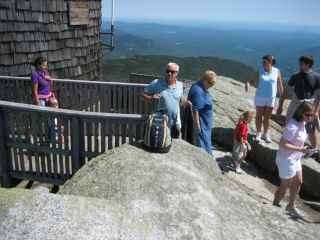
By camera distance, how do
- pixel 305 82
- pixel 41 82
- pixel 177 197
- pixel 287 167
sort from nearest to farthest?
1. pixel 177 197
2. pixel 287 167
3. pixel 305 82
4. pixel 41 82

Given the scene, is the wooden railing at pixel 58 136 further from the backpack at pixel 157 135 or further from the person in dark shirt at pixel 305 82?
the person in dark shirt at pixel 305 82

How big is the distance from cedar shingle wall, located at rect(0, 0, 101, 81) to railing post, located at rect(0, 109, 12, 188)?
4.45 metres

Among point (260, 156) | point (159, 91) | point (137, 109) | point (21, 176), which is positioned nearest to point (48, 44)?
point (137, 109)

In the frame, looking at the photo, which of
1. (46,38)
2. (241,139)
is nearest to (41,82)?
(46,38)

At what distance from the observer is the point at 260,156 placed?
22.7 ft

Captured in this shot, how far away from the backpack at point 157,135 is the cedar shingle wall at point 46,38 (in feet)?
21.7

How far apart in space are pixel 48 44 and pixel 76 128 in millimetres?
6291

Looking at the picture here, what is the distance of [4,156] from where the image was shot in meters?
5.25

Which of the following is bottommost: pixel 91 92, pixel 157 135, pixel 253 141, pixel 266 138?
pixel 253 141

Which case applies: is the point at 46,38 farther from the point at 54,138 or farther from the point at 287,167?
the point at 287,167

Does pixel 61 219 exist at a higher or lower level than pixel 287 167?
higher

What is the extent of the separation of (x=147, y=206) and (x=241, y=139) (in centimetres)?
354

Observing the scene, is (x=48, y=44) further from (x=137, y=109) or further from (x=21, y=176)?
(x=21, y=176)

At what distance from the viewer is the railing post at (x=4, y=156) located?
5090 millimetres
